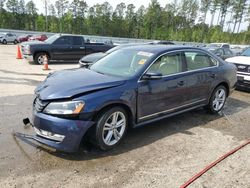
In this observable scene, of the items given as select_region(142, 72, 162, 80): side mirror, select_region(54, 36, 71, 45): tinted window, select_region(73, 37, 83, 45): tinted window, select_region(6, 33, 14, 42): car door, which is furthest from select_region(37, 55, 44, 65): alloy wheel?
select_region(6, 33, 14, 42): car door

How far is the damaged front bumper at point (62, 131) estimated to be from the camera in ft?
11.5

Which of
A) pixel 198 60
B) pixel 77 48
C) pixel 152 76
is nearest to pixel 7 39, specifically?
pixel 77 48

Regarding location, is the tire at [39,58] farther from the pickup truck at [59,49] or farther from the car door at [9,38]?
the car door at [9,38]

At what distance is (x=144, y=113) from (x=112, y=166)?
1150 millimetres

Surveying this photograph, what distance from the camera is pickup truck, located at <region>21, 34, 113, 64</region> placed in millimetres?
12922

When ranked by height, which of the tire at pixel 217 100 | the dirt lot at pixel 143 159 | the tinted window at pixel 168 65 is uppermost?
the tinted window at pixel 168 65

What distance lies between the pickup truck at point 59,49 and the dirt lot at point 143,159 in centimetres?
806

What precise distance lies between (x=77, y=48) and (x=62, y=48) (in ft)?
2.99

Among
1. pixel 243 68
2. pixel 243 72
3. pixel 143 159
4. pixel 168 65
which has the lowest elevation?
pixel 143 159

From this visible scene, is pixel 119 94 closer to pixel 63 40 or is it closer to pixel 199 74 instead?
pixel 199 74

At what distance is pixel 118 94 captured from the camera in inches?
153

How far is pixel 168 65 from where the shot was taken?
482cm

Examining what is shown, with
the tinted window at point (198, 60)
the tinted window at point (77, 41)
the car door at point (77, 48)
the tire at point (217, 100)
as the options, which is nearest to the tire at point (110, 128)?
the tinted window at point (198, 60)

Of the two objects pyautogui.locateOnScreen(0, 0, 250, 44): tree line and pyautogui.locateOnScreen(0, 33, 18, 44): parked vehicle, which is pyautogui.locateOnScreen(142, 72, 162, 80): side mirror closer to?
A: pyautogui.locateOnScreen(0, 33, 18, 44): parked vehicle
